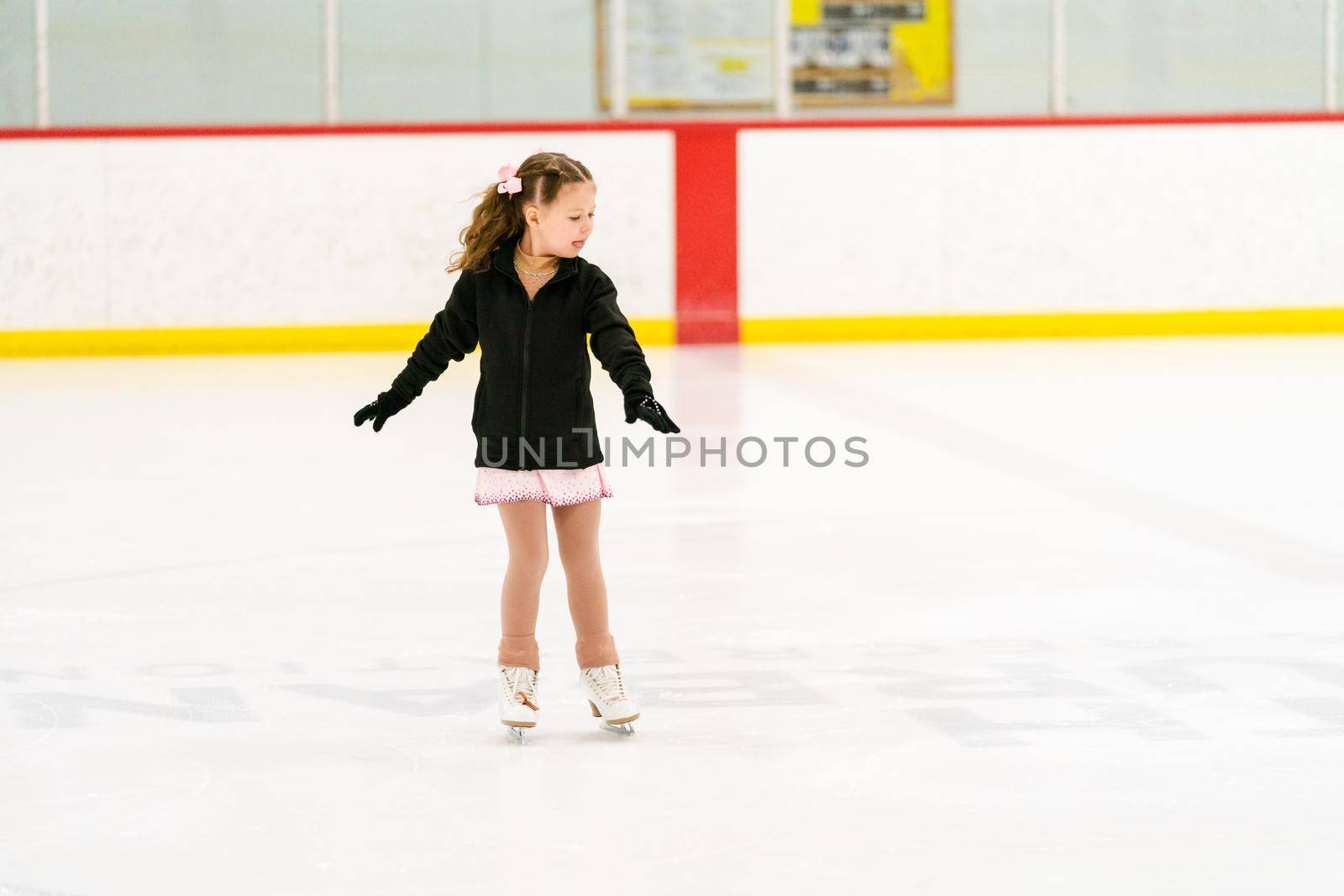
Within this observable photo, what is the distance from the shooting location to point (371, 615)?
14.8 ft

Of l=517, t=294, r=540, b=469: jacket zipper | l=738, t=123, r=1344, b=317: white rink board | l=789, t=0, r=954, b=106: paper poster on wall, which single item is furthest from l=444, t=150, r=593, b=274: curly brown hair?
l=789, t=0, r=954, b=106: paper poster on wall

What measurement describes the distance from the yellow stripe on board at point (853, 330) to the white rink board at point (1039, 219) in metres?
0.07

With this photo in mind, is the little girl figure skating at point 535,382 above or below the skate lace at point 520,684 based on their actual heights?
above

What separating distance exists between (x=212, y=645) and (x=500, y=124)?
8.37 meters

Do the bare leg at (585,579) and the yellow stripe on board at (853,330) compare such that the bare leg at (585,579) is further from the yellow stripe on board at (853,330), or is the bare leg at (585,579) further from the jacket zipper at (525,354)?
the yellow stripe on board at (853,330)

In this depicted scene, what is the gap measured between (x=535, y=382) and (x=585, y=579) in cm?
37

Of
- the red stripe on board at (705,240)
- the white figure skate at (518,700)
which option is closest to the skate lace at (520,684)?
the white figure skate at (518,700)

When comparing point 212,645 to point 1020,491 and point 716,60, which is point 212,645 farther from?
point 716,60

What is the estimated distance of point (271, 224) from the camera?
11859 mm

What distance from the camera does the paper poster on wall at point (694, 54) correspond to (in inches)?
487

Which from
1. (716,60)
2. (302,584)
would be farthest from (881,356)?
(302,584)

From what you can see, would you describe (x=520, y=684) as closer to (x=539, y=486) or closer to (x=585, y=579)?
(x=585, y=579)

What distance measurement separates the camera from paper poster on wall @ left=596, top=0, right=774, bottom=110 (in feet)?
40.5

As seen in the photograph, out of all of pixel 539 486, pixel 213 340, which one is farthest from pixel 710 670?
pixel 213 340
